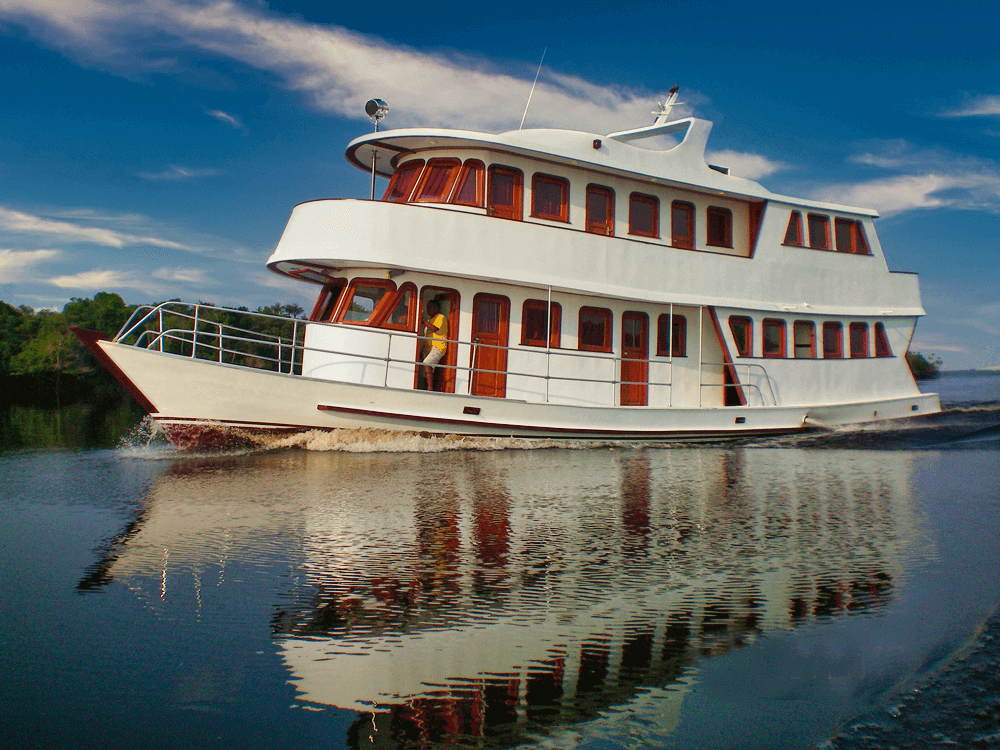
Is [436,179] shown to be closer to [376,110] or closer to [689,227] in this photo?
[376,110]

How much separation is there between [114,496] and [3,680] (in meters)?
4.09

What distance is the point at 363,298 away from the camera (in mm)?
11109

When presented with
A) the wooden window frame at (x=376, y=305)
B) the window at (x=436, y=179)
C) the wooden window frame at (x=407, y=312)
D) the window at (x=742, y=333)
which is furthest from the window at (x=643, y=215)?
the wooden window frame at (x=376, y=305)

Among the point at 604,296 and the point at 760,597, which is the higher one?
the point at 604,296

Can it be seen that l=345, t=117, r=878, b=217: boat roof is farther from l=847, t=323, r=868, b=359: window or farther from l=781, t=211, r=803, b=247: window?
l=847, t=323, r=868, b=359: window

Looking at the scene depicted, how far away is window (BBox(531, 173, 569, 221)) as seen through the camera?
1164cm

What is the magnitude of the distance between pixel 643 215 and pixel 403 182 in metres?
4.25

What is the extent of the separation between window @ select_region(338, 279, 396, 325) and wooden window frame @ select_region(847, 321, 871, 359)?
9397 mm

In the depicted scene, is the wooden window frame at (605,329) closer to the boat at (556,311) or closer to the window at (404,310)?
the boat at (556,311)

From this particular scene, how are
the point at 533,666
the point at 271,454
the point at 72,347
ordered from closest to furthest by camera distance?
the point at 533,666
the point at 271,454
the point at 72,347

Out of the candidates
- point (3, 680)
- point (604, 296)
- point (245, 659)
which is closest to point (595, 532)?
point (245, 659)

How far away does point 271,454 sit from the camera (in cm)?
954

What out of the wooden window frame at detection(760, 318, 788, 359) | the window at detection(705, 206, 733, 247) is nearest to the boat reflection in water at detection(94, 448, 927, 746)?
the wooden window frame at detection(760, 318, 788, 359)

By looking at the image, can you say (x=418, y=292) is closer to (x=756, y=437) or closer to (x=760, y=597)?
(x=756, y=437)
